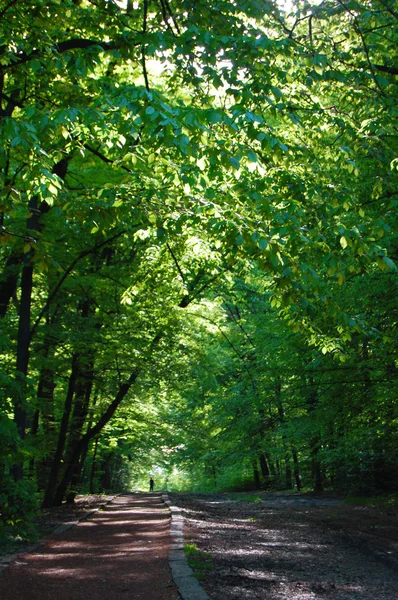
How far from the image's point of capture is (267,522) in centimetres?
1381

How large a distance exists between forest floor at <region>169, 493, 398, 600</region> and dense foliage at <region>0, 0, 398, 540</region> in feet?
7.76

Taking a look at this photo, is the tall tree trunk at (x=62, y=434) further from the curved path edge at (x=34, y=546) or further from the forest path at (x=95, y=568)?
the forest path at (x=95, y=568)

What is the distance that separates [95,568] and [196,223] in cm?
486

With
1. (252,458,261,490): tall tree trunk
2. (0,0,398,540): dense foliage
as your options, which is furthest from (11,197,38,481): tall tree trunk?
(252,458,261,490): tall tree trunk

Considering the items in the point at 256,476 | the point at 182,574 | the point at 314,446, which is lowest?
the point at 256,476

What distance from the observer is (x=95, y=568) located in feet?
25.6

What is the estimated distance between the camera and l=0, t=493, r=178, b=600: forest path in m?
6.25

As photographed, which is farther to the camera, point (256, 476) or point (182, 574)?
point (256, 476)

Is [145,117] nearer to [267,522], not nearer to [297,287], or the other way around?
[297,287]

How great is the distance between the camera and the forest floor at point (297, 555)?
6160 mm

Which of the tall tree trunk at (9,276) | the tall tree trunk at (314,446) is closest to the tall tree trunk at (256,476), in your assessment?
the tall tree trunk at (314,446)

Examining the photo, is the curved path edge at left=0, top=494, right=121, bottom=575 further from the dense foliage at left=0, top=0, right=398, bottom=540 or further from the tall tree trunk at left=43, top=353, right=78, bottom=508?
the tall tree trunk at left=43, top=353, right=78, bottom=508

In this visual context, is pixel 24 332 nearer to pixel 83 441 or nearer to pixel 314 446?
pixel 83 441

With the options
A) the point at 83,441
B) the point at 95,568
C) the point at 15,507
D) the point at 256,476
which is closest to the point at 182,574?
the point at 95,568
